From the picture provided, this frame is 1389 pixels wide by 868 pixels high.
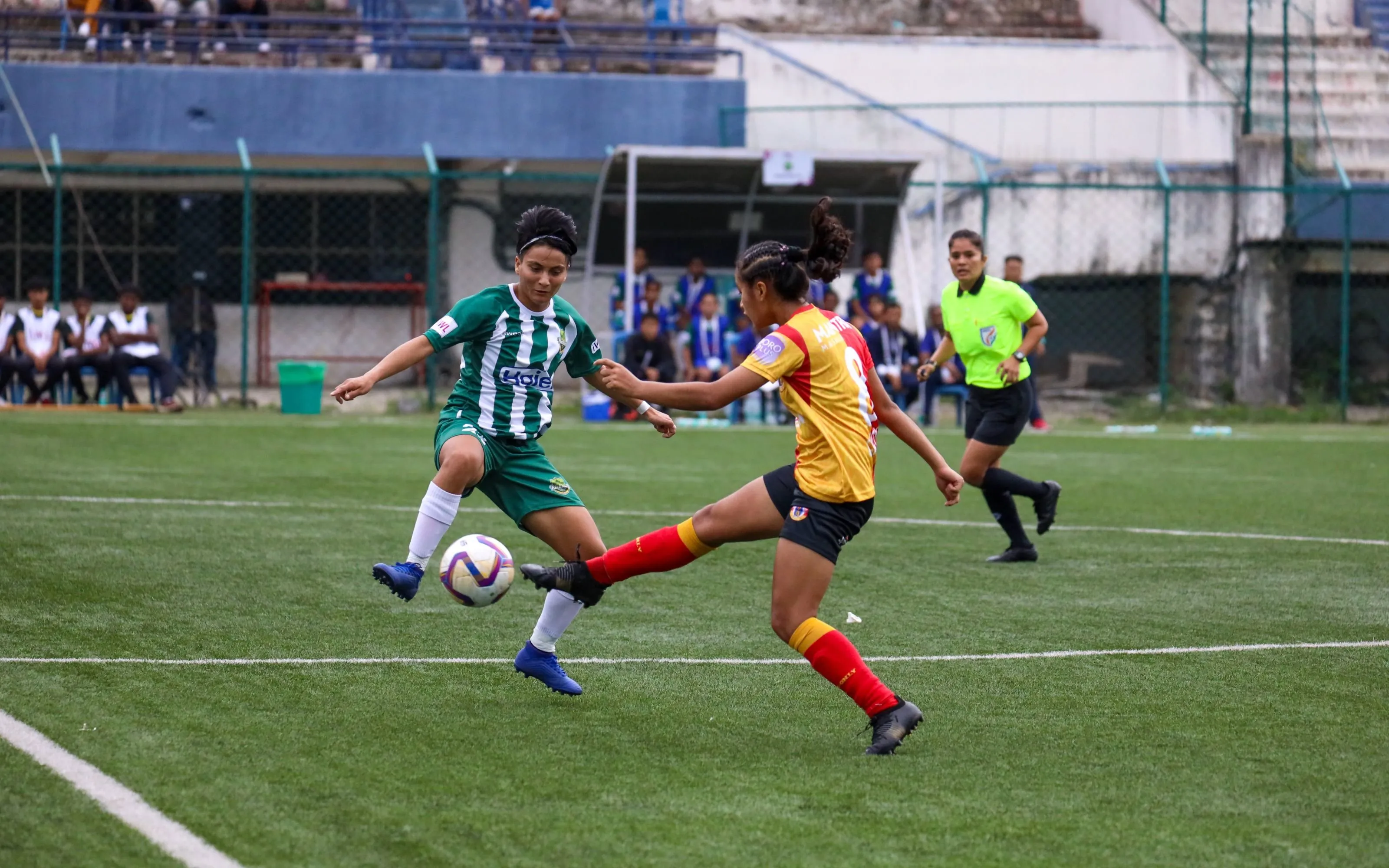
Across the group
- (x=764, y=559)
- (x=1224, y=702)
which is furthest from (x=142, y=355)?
(x=1224, y=702)

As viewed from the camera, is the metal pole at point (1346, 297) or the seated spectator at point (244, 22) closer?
the metal pole at point (1346, 297)

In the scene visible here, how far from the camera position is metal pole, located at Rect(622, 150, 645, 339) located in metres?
21.3

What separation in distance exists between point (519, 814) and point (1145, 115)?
24.4m

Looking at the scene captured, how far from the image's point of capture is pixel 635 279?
21906mm

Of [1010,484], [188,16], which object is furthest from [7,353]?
[1010,484]

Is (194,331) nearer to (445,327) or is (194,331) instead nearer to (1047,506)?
(1047,506)

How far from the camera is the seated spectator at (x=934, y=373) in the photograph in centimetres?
2066

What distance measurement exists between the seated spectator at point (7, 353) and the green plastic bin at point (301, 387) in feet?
10.4

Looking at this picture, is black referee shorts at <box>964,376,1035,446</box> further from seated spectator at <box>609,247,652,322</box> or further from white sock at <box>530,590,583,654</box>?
seated spectator at <box>609,247,652,322</box>

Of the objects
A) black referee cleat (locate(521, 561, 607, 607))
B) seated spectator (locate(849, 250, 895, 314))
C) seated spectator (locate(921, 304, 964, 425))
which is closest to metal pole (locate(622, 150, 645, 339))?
seated spectator (locate(849, 250, 895, 314))

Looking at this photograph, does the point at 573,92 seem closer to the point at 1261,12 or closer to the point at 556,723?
the point at 1261,12

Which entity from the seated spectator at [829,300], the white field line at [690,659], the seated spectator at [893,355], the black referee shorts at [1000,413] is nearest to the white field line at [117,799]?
the white field line at [690,659]

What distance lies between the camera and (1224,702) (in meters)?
5.84

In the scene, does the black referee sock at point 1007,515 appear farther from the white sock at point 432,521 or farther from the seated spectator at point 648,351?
the seated spectator at point 648,351
